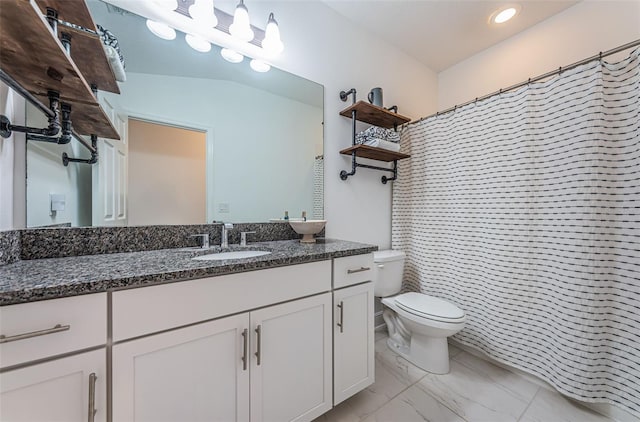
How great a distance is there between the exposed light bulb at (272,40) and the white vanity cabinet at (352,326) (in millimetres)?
1317

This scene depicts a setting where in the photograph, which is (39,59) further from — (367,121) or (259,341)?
(367,121)

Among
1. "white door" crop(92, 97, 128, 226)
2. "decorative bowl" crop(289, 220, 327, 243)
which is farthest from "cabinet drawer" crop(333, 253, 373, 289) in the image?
"white door" crop(92, 97, 128, 226)

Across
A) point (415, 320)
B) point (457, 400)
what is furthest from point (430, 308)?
point (457, 400)

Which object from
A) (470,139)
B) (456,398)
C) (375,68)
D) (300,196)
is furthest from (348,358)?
(375,68)

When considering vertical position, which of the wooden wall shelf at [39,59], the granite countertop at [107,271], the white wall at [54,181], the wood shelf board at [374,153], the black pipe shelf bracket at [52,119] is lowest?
the granite countertop at [107,271]

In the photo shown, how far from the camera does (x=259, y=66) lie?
1513 mm

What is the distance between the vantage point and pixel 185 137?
1306 millimetres

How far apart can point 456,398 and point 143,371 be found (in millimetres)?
1579

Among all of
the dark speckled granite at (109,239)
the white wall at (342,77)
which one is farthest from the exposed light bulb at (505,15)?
the dark speckled granite at (109,239)

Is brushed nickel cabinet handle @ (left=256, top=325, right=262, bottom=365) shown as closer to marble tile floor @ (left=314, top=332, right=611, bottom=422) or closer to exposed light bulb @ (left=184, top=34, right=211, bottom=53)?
marble tile floor @ (left=314, top=332, right=611, bottom=422)

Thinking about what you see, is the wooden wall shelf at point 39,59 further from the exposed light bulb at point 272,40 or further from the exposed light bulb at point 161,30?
the exposed light bulb at point 272,40

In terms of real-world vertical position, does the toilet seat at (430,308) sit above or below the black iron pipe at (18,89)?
below

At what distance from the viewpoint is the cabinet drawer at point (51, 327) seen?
57 centimetres

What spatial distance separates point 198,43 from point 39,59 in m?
0.81
